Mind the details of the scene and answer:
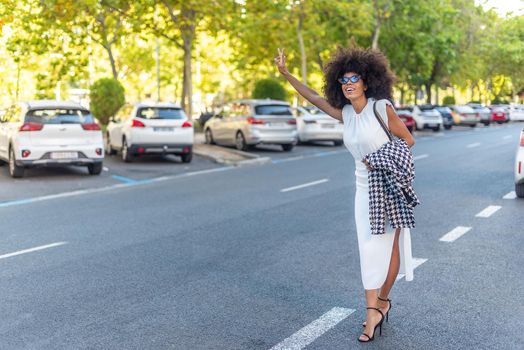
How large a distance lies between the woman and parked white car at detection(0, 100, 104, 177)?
11706 mm

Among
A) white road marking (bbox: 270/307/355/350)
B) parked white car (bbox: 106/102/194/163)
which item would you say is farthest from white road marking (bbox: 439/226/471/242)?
parked white car (bbox: 106/102/194/163)

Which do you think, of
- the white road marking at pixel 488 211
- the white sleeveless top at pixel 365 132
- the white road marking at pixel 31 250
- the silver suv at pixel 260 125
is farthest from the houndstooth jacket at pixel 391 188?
the silver suv at pixel 260 125

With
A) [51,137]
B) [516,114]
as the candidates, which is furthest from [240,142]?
[516,114]

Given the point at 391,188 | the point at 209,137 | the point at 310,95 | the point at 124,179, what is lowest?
the point at 124,179

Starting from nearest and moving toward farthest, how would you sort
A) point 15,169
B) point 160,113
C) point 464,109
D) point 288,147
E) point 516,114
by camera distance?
point 15,169
point 160,113
point 288,147
point 464,109
point 516,114

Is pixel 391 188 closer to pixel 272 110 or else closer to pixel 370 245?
pixel 370 245

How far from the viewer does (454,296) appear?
5.91 meters

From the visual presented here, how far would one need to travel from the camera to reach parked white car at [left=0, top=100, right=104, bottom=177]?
15.6 metres

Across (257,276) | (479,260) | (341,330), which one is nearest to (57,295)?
(257,276)

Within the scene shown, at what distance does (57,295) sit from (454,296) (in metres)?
3.11

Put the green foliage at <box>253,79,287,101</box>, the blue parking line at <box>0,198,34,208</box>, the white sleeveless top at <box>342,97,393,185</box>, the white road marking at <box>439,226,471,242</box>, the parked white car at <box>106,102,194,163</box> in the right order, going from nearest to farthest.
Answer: the white sleeveless top at <box>342,97,393,185</box>
the white road marking at <box>439,226,471,242</box>
the blue parking line at <box>0,198,34,208</box>
the parked white car at <box>106,102,194,163</box>
the green foliage at <box>253,79,287,101</box>

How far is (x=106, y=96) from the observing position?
31.2 m

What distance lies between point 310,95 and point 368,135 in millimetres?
696

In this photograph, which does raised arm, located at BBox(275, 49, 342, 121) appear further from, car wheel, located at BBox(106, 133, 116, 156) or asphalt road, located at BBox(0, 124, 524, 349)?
car wheel, located at BBox(106, 133, 116, 156)
